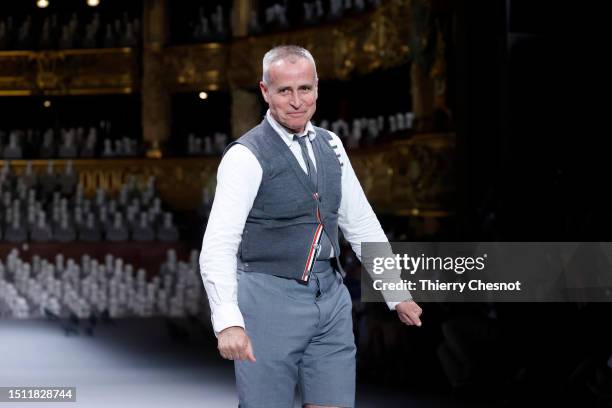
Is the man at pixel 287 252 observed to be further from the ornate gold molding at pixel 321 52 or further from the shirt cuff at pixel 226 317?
the ornate gold molding at pixel 321 52

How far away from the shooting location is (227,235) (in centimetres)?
288

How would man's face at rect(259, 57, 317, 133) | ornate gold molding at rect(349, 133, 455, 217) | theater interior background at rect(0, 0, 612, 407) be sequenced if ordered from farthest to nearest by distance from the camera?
ornate gold molding at rect(349, 133, 455, 217)
theater interior background at rect(0, 0, 612, 407)
man's face at rect(259, 57, 317, 133)

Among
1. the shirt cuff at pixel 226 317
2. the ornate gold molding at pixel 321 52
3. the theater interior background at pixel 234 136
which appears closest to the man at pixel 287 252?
the shirt cuff at pixel 226 317

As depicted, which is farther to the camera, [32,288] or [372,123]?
[372,123]

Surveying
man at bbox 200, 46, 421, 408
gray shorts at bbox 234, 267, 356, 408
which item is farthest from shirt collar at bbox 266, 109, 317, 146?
gray shorts at bbox 234, 267, 356, 408

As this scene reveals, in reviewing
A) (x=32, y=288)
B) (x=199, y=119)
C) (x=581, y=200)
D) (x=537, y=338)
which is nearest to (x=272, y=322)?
(x=537, y=338)

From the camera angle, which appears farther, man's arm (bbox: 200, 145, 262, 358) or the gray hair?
the gray hair

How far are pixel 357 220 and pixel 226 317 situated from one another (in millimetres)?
583

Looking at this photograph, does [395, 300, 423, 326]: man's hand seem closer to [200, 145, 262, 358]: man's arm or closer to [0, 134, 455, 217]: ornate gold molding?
[200, 145, 262, 358]: man's arm

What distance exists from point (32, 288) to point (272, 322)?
8.18m

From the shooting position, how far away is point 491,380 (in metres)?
6.07

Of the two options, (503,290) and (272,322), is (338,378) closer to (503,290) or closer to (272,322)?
(272,322)

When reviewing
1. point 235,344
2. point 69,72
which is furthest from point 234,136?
point 235,344

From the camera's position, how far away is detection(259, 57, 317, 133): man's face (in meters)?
2.97
